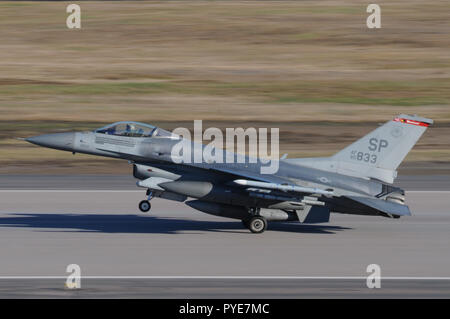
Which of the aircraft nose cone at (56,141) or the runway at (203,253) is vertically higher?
the aircraft nose cone at (56,141)

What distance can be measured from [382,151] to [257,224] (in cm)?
351

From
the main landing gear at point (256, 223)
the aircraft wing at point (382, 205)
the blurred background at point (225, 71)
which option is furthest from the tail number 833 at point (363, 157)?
the blurred background at point (225, 71)

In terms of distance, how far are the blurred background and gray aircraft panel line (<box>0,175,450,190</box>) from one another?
1382 millimetres

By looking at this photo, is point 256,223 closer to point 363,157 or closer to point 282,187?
point 282,187

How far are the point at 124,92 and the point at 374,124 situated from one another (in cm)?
1479

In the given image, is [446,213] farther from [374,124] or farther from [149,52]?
[149,52]

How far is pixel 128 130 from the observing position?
55.3 ft

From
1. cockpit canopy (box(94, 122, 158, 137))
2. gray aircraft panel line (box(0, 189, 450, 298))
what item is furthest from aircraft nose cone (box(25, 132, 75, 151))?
gray aircraft panel line (box(0, 189, 450, 298))

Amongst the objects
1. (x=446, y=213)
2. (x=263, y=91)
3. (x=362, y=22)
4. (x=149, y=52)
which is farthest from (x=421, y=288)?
(x=362, y=22)

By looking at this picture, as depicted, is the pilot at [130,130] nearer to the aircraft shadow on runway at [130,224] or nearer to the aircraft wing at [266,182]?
the aircraft wing at [266,182]

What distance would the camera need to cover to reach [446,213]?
20.1 m

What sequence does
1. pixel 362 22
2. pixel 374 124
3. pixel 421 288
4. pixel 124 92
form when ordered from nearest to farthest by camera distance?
pixel 421 288 < pixel 374 124 < pixel 124 92 < pixel 362 22

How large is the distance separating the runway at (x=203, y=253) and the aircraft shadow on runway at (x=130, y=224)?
3 cm

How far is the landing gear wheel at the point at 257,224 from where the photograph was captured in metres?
17.0
